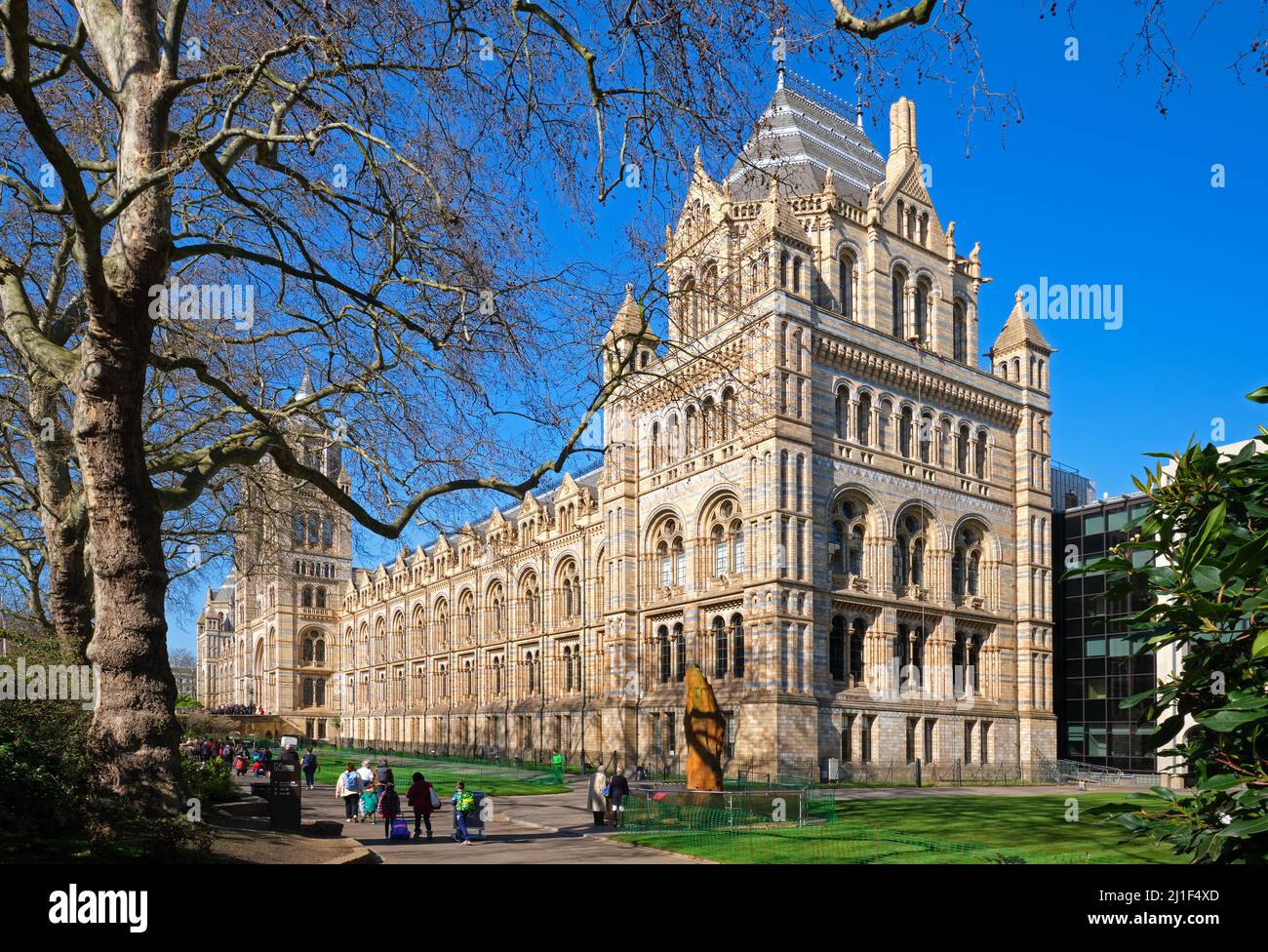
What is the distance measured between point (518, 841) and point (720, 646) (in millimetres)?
Answer: 21394

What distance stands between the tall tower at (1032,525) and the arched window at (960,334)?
2.67 meters

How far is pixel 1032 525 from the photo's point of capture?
48.4 m

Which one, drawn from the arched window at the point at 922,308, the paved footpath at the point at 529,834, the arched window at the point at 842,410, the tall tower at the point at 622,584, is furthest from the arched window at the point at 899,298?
the paved footpath at the point at 529,834

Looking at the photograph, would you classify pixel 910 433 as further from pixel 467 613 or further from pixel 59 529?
pixel 467 613

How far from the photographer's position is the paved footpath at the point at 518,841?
17234 millimetres

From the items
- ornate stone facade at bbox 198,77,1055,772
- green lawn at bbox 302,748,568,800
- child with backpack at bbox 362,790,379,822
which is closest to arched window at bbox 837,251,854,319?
ornate stone facade at bbox 198,77,1055,772

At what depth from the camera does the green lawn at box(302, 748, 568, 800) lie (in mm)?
36562

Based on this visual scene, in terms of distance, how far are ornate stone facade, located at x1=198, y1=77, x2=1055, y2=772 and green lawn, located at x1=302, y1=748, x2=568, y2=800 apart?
4936mm

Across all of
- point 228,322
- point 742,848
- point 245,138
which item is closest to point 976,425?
point 742,848

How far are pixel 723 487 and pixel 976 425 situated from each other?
1488 cm

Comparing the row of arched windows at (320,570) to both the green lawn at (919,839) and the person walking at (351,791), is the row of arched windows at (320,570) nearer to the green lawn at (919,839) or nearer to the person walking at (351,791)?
the person walking at (351,791)

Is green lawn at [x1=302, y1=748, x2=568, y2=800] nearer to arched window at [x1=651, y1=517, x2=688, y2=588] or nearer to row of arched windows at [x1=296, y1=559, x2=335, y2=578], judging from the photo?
arched window at [x1=651, y1=517, x2=688, y2=588]

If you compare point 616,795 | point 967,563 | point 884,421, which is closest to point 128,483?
point 616,795
